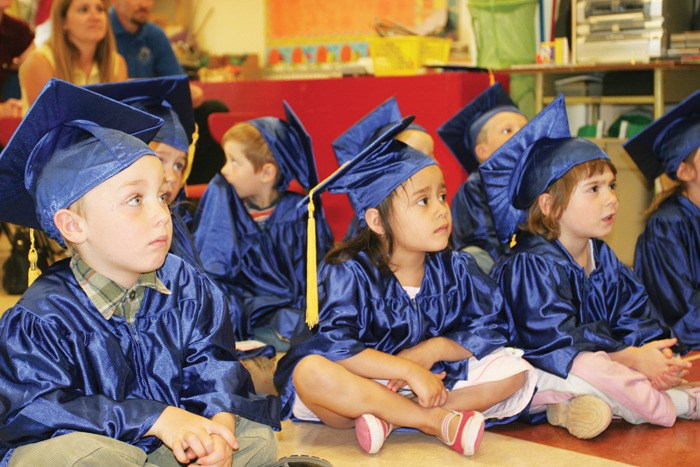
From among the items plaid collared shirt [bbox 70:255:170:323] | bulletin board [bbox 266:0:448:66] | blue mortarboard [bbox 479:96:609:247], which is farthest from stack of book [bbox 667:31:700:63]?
plaid collared shirt [bbox 70:255:170:323]

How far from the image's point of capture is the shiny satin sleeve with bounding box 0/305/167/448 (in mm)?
1717

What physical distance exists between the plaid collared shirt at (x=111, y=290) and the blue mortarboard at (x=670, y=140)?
76.8 inches

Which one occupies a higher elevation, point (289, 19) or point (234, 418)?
point (289, 19)

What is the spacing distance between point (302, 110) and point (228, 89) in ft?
2.47

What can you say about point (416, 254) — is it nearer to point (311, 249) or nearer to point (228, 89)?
point (311, 249)

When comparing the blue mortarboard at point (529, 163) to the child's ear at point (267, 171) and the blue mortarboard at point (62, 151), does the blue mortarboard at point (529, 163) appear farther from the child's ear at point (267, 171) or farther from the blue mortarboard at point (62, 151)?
the blue mortarboard at point (62, 151)

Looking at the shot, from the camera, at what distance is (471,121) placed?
381 cm

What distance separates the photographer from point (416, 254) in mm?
2592

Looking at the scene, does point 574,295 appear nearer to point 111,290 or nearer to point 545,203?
point 545,203

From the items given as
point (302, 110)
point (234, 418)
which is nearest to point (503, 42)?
point (302, 110)

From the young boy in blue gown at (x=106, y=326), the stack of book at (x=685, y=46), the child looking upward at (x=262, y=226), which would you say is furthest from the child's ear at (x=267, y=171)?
the stack of book at (x=685, y=46)

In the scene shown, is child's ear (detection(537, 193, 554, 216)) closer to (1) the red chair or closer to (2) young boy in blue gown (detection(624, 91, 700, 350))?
(2) young boy in blue gown (detection(624, 91, 700, 350))

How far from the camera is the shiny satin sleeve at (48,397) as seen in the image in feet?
5.63

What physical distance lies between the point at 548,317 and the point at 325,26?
6.40 metres
